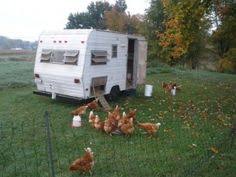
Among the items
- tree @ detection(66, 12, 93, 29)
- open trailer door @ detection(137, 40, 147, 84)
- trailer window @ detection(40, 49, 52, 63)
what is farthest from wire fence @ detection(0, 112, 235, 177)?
tree @ detection(66, 12, 93, 29)

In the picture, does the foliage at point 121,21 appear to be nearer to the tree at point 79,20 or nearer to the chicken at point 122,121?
the tree at point 79,20

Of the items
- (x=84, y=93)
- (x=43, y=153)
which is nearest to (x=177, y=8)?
(x=84, y=93)

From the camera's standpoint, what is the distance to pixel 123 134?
35.6 ft

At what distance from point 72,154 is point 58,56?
724 cm

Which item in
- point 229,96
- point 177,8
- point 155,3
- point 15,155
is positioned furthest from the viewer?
point 155,3

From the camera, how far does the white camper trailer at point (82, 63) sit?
14891 millimetres

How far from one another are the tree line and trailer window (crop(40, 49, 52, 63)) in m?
5.30

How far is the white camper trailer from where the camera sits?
14.9m

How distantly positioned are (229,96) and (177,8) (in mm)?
5975

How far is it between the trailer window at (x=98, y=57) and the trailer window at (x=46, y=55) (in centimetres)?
191

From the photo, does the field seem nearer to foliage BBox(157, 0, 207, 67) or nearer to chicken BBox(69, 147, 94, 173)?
chicken BBox(69, 147, 94, 173)

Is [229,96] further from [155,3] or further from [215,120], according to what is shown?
[155,3]

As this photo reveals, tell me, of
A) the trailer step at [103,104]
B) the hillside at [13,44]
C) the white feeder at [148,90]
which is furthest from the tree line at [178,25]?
the hillside at [13,44]

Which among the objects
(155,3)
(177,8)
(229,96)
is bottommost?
(229,96)
